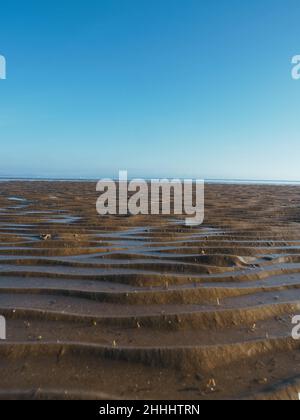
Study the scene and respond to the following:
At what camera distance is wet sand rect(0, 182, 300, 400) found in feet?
7.55

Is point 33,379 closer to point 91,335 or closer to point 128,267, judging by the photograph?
point 91,335

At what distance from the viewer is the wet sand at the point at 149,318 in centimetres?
230

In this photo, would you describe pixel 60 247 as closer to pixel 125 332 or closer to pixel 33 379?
pixel 125 332

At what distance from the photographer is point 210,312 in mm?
3262

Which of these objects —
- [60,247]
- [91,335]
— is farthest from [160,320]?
[60,247]

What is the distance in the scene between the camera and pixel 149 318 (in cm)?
315

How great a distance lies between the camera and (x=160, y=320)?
123 inches

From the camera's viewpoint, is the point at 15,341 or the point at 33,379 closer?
the point at 33,379

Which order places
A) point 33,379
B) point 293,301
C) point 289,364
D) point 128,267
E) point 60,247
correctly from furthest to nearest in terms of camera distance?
point 60,247, point 128,267, point 293,301, point 289,364, point 33,379

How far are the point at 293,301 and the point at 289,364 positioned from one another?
4.04 feet

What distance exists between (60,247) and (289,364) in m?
4.13

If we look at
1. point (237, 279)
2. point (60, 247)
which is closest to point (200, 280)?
point (237, 279)

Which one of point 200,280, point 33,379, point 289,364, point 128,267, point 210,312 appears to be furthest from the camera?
point 128,267
